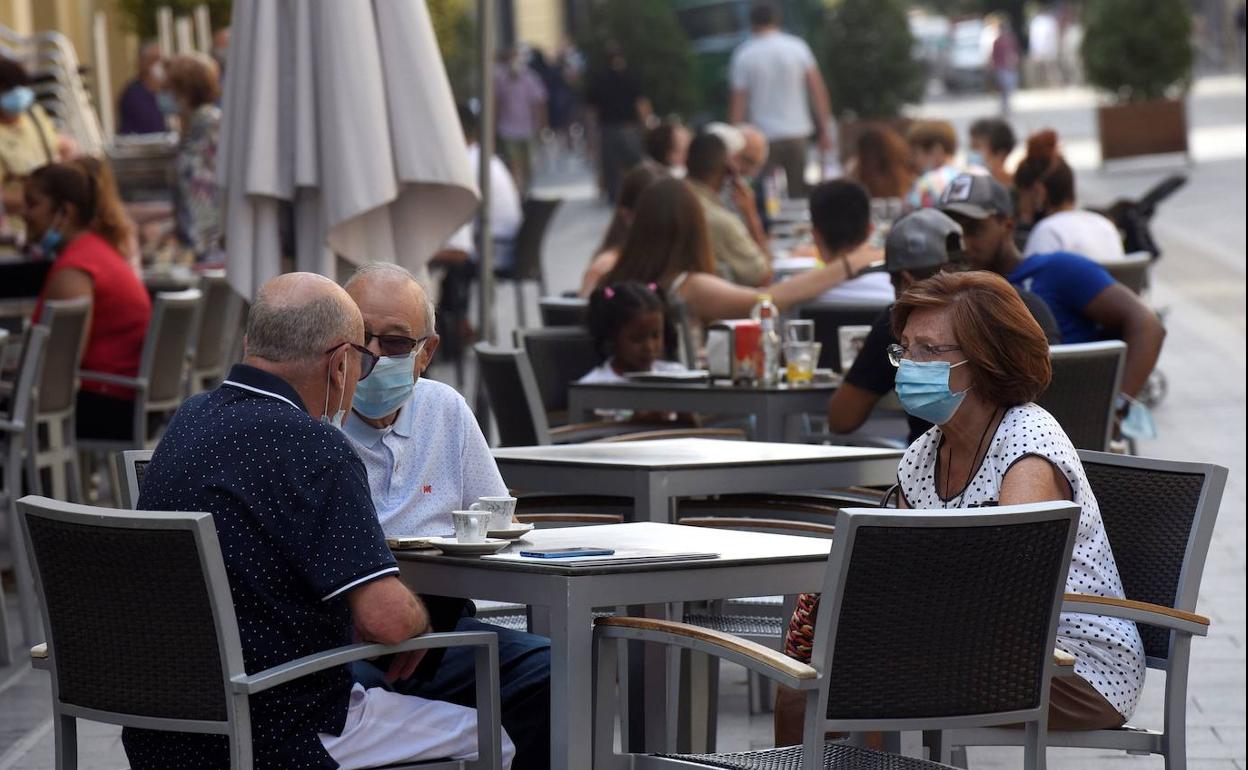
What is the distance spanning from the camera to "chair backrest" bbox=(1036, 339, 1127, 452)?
593 cm

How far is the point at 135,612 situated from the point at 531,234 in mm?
11010

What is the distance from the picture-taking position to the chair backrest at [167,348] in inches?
320

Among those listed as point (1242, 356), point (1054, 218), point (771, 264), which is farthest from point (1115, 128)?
point (1054, 218)

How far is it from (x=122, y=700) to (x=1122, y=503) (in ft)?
6.83

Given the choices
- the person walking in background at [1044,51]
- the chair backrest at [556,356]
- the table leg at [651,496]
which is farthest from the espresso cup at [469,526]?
the person walking in background at [1044,51]

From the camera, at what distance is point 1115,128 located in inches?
1099

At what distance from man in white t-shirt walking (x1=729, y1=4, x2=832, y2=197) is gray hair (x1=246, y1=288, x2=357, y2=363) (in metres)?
15.3

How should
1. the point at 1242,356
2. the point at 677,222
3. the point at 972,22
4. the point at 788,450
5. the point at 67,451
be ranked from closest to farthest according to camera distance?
the point at 788,450
the point at 67,451
the point at 677,222
the point at 1242,356
the point at 972,22

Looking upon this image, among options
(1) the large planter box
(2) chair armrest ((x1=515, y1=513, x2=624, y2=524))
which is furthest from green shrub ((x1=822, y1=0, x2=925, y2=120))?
(2) chair armrest ((x1=515, y1=513, x2=624, y2=524))

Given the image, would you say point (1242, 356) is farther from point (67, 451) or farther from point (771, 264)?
point (67, 451)

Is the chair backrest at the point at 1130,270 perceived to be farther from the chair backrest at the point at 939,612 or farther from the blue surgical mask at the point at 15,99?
the blue surgical mask at the point at 15,99

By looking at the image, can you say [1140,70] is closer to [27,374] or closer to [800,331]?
[800,331]

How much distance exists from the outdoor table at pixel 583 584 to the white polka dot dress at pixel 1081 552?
39 centimetres

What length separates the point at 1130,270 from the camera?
855cm
